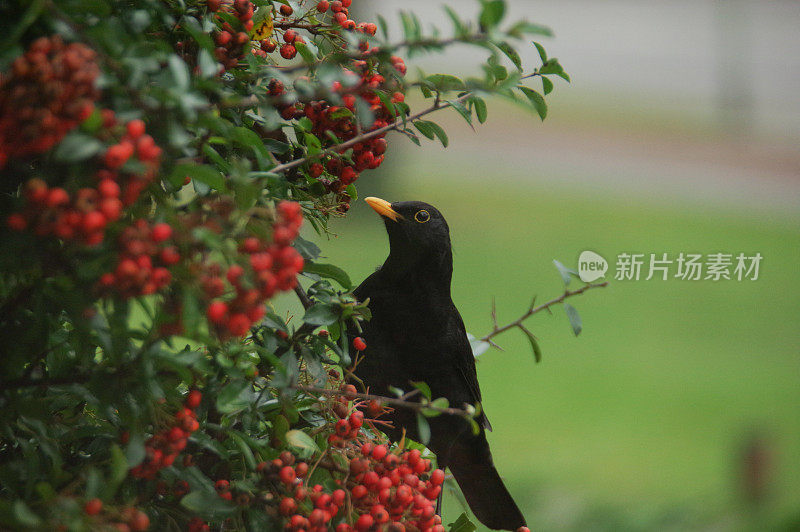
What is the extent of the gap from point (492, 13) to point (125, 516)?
43cm

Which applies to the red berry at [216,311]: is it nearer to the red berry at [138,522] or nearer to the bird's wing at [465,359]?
the red berry at [138,522]

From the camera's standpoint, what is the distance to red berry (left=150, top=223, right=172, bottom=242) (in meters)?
0.49

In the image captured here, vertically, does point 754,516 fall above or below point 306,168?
below

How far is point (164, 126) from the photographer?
0.53 m

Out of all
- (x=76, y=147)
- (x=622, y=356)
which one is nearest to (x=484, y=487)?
(x=76, y=147)

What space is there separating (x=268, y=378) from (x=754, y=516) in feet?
7.34

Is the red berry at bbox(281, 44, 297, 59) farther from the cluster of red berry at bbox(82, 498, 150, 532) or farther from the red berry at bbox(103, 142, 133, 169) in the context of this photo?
the cluster of red berry at bbox(82, 498, 150, 532)

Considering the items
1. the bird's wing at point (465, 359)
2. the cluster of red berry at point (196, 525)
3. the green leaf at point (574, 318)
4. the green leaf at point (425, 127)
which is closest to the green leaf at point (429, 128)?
the green leaf at point (425, 127)

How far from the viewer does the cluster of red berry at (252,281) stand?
0.50 meters

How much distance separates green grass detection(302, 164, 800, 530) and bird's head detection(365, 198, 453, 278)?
5.02 ft

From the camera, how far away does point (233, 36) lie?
67 centimetres

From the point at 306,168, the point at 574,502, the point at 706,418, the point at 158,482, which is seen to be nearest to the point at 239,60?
the point at 306,168

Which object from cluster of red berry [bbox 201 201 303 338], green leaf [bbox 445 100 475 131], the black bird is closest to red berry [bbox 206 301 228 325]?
cluster of red berry [bbox 201 201 303 338]

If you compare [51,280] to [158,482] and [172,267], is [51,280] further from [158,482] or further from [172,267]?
[158,482]
